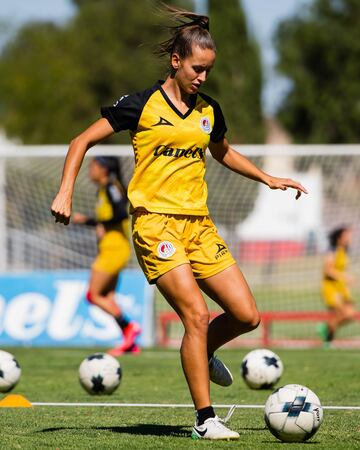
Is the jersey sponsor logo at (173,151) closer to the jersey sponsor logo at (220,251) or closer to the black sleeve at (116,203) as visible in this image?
the jersey sponsor logo at (220,251)

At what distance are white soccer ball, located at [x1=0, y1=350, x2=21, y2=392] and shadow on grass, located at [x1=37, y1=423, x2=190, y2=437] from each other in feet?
7.98

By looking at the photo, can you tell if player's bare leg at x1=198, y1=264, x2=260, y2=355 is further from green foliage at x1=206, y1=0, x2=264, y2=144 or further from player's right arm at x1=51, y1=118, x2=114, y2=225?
green foliage at x1=206, y1=0, x2=264, y2=144

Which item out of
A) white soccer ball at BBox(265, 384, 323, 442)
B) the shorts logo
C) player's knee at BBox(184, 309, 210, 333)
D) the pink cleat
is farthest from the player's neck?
the pink cleat

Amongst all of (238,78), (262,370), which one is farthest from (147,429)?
(238,78)

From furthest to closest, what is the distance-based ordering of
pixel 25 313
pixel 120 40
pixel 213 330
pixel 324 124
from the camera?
pixel 120 40, pixel 324 124, pixel 25 313, pixel 213 330

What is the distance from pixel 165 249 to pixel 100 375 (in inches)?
123

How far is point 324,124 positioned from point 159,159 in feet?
166

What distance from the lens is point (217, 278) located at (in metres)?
6.62

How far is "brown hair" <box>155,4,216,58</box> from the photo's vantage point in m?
6.55

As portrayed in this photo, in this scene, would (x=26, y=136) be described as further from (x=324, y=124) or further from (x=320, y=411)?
(x=320, y=411)

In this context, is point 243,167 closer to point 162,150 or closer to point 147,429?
point 162,150

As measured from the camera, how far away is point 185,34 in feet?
21.6

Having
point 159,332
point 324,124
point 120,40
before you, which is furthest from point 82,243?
point 120,40

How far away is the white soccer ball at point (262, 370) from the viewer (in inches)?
384
